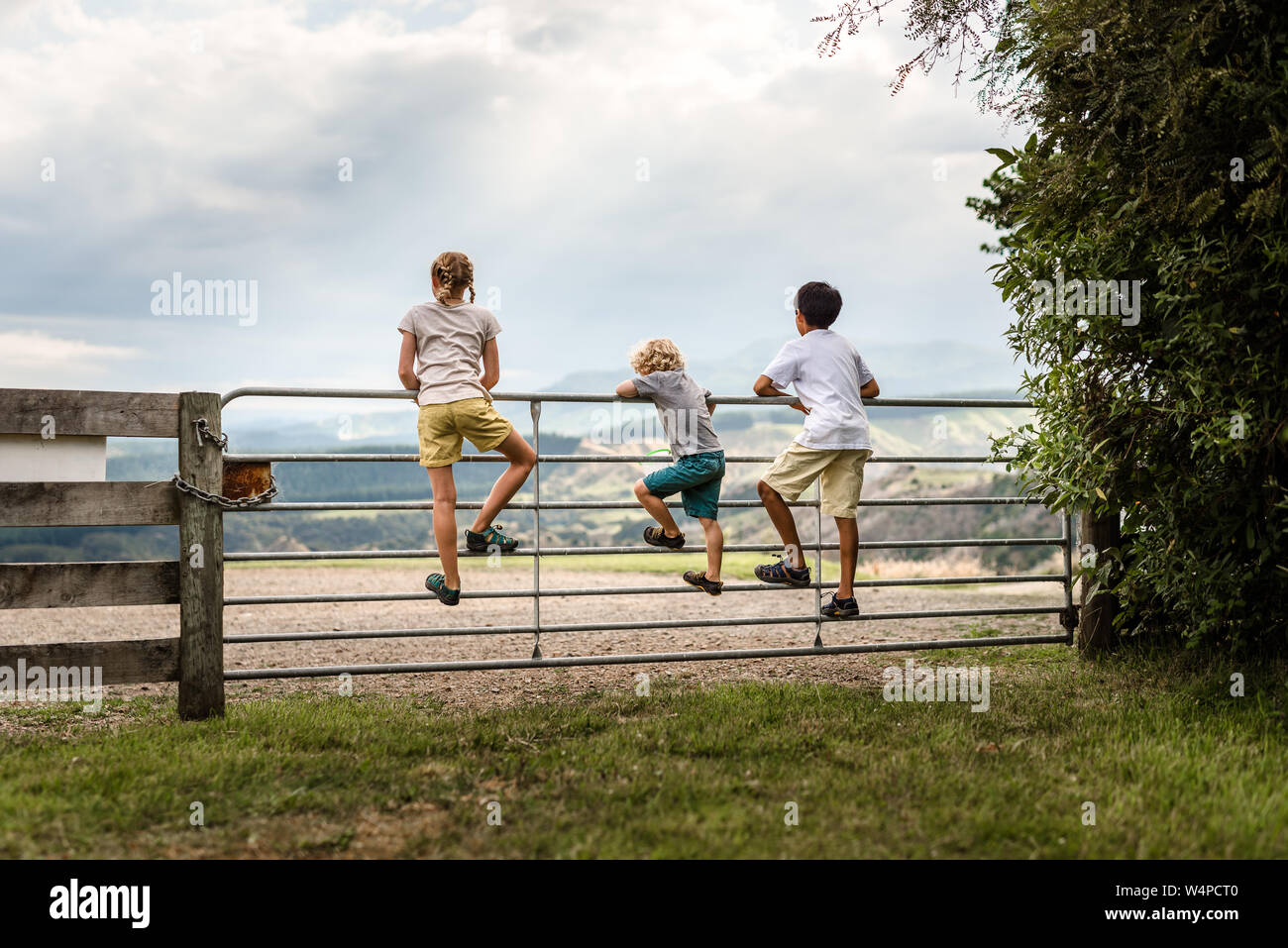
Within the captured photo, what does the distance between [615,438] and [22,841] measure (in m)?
3.15

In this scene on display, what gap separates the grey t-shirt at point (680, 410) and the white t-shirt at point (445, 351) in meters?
0.87

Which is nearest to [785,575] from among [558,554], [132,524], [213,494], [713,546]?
[713,546]

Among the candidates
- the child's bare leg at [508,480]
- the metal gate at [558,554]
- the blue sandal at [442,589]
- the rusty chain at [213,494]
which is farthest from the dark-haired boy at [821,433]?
the rusty chain at [213,494]

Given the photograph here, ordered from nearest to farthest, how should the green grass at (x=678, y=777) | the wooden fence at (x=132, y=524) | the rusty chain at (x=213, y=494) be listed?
the green grass at (x=678, y=777) < the wooden fence at (x=132, y=524) < the rusty chain at (x=213, y=494)

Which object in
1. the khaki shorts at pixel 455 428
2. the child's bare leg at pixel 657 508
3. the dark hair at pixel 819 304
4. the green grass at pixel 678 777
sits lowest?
the green grass at pixel 678 777

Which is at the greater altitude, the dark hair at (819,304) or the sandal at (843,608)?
the dark hair at (819,304)

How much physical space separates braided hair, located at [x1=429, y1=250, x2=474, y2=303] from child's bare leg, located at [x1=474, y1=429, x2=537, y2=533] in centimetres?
78

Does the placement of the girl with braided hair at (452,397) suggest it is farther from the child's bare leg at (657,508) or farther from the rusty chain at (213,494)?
the rusty chain at (213,494)

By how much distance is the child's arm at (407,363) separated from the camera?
15.8 feet

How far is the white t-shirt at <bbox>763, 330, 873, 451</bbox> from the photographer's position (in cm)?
504

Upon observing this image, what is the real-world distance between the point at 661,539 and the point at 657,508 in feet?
0.55

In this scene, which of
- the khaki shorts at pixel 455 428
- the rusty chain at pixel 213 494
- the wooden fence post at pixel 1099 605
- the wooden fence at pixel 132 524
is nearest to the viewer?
the wooden fence at pixel 132 524

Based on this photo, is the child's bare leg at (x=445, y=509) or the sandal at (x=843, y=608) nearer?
the child's bare leg at (x=445, y=509)

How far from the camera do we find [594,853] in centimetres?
286
